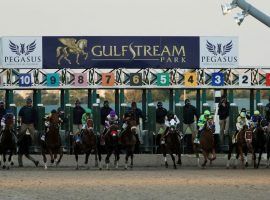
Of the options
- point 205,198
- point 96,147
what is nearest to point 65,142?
point 96,147

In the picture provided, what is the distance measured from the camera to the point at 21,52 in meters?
39.2

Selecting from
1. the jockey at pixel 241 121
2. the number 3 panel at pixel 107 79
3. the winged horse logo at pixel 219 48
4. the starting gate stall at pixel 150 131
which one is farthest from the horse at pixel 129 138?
the winged horse logo at pixel 219 48

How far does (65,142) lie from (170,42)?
6292mm

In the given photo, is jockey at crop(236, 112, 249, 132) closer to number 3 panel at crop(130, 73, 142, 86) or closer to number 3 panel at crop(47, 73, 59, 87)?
number 3 panel at crop(130, 73, 142, 86)

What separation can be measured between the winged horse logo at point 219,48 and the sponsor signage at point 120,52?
538 millimetres

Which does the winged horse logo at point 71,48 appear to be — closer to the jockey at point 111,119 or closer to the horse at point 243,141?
the jockey at point 111,119

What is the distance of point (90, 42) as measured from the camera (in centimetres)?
3912

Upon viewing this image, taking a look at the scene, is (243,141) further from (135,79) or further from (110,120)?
(135,79)

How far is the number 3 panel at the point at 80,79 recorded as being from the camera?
3881 cm

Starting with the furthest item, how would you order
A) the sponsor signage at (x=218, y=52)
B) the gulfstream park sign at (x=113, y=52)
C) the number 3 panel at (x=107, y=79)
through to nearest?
the sponsor signage at (x=218, y=52)
the gulfstream park sign at (x=113, y=52)
the number 3 panel at (x=107, y=79)

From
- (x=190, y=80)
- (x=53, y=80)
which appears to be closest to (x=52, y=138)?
(x=53, y=80)

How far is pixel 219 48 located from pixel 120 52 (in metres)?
4.28

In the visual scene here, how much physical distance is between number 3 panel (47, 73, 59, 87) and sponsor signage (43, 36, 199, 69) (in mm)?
395
